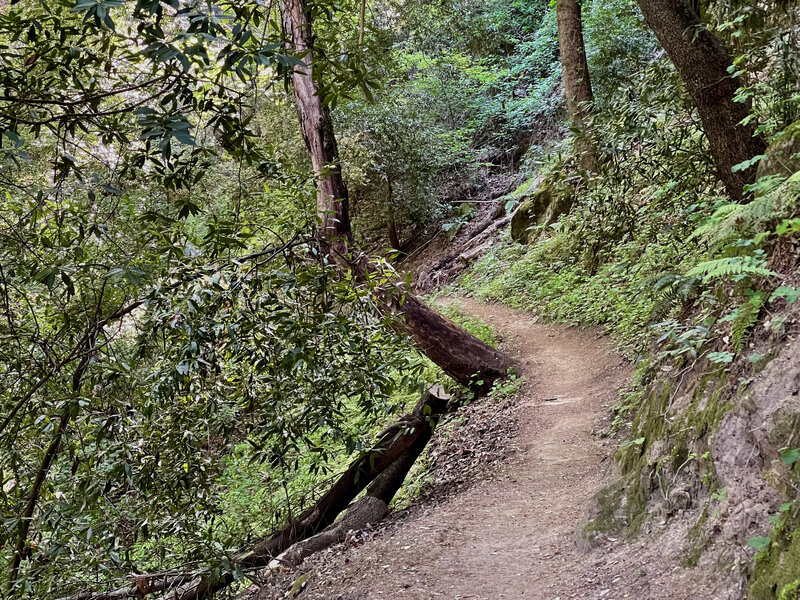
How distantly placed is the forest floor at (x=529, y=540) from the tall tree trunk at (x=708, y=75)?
3.01 meters

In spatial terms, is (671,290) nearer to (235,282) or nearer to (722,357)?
(722,357)

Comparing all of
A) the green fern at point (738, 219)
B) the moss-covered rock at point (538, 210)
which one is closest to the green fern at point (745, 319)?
the green fern at point (738, 219)

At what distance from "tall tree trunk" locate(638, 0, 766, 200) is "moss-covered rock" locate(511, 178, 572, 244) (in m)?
8.56

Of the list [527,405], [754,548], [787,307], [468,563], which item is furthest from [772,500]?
[527,405]

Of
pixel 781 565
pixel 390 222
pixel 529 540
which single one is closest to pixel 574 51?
pixel 390 222

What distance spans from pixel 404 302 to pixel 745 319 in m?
4.37

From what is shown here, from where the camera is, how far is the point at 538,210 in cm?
1507

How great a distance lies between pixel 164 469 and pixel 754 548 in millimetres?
3311

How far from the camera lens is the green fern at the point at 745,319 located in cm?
372

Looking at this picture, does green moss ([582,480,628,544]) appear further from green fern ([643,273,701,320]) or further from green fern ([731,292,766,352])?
green fern ([643,273,701,320])

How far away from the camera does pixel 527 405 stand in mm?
8016

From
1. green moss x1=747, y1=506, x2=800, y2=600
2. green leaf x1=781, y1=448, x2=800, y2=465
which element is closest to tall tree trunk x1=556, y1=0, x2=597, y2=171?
green leaf x1=781, y1=448, x2=800, y2=465

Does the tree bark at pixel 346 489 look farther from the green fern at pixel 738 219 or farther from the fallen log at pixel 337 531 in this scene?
the green fern at pixel 738 219

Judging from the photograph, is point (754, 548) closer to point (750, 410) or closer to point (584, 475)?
point (750, 410)
